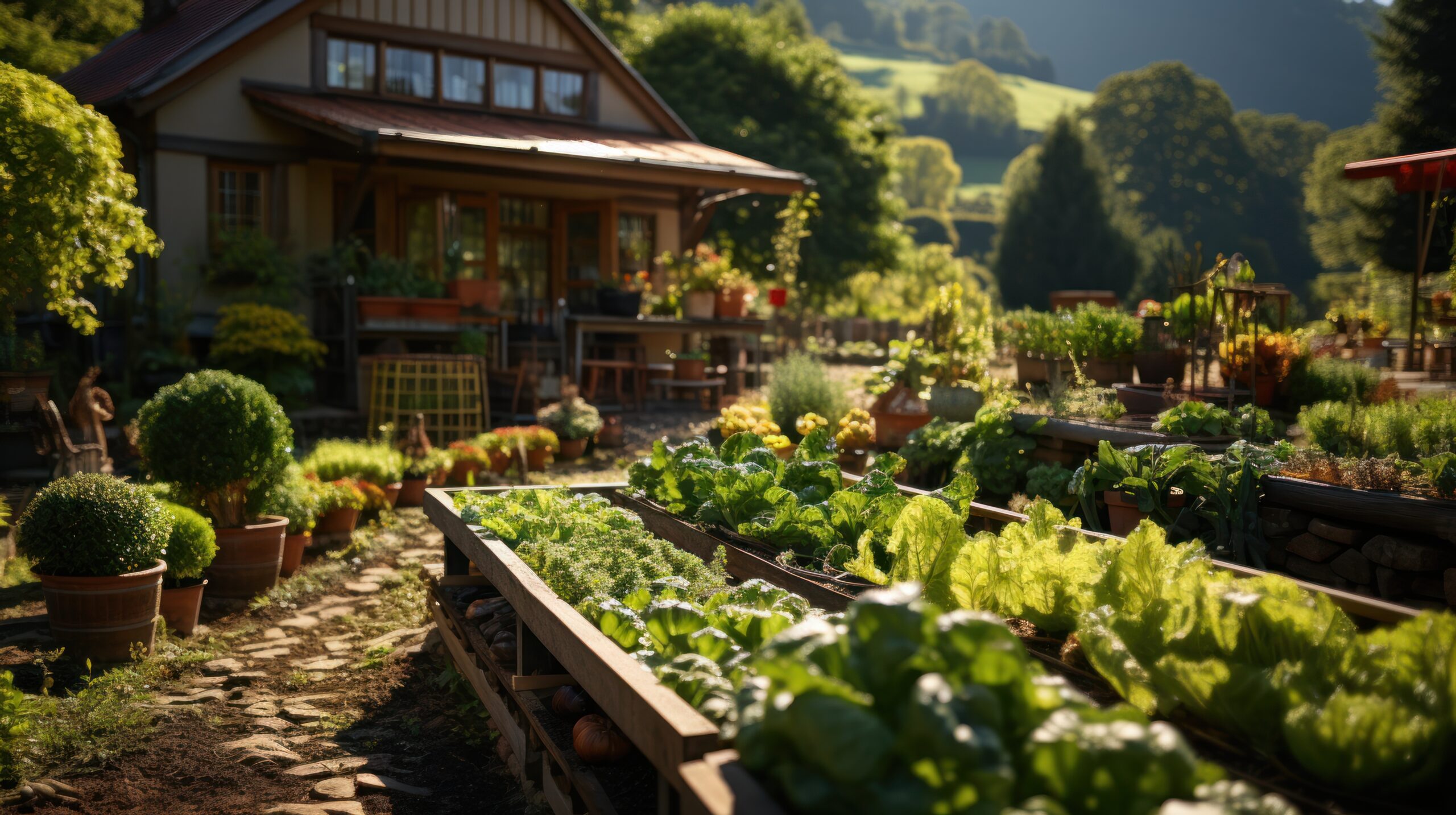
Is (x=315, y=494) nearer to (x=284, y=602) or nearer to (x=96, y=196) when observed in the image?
(x=284, y=602)

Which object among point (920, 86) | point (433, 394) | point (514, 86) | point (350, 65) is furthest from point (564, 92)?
point (920, 86)

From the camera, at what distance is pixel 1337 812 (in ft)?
6.36

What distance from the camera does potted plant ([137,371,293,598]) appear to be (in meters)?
5.52

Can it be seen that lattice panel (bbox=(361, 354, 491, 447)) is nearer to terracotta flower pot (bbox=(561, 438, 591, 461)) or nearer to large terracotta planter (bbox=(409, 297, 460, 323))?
large terracotta planter (bbox=(409, 297, 460, 323))

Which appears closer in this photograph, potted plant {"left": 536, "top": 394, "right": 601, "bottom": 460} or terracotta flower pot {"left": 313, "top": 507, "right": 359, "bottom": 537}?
terracotta flower pot {"left": 313, "top": 507, "right": 359, "bottom": 537}

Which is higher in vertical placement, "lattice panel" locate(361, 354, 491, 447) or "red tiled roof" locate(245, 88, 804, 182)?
"red tiled roof" locate(245, 88, 804, 182)

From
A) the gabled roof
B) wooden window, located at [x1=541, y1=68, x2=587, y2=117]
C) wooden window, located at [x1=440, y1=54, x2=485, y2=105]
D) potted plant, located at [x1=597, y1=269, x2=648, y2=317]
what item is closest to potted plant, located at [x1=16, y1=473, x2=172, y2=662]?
the gabled roof

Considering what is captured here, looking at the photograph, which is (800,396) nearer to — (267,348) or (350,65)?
(267,348)

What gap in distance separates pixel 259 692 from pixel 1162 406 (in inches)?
229

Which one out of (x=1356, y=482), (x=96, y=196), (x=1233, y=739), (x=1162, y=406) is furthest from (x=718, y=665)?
(x=1162, y=406)

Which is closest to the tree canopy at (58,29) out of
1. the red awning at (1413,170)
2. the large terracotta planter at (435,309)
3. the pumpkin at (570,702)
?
the large terracotta planter at (435,309)

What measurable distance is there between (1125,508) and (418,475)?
5.45 m

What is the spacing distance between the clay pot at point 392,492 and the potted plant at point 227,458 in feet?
5.99

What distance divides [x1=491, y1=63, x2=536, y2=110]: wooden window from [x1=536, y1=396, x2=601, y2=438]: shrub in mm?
6419
